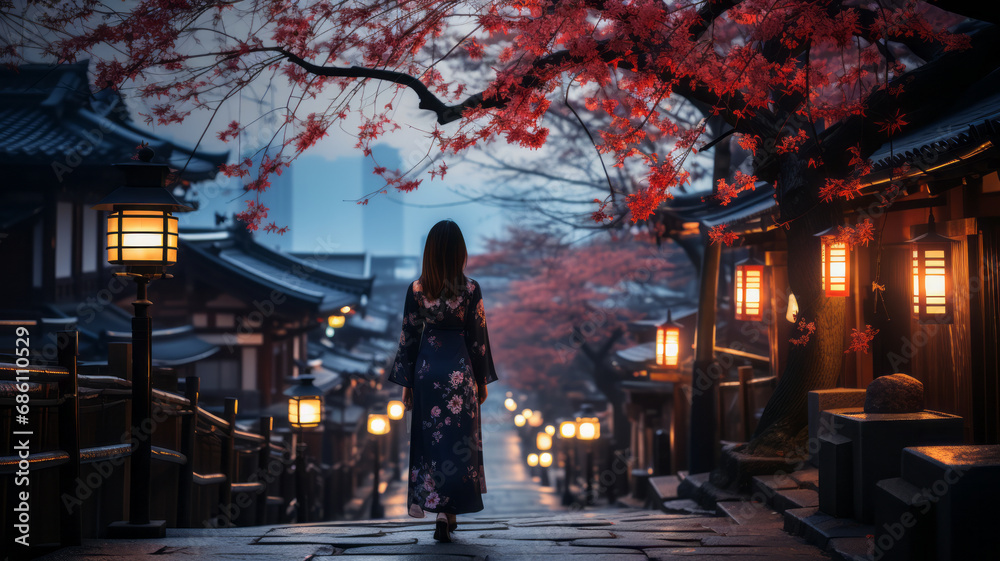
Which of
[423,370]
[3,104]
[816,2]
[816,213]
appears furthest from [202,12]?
[3,104]

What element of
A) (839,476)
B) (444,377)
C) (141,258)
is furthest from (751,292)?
(141,258)

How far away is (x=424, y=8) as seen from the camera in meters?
7.14

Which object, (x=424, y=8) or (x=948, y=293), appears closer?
(x=424, y=8)

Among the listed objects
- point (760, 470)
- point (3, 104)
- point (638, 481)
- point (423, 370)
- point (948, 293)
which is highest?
point (3, 104)

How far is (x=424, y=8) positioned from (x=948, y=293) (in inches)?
236

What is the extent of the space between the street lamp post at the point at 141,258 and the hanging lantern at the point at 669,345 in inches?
437

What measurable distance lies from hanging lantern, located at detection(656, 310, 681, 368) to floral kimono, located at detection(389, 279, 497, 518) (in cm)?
996

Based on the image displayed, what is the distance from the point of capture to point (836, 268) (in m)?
8.11

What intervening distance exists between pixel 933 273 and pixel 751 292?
462cm

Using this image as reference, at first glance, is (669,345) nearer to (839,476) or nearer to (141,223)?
(839,476)

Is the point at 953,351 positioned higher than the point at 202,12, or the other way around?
the point at 202,12

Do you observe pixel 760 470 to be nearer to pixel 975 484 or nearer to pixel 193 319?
pixel 975 484

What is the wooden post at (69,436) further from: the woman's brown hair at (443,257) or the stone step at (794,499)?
the stone step at (794,499)

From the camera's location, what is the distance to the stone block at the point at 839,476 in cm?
571
